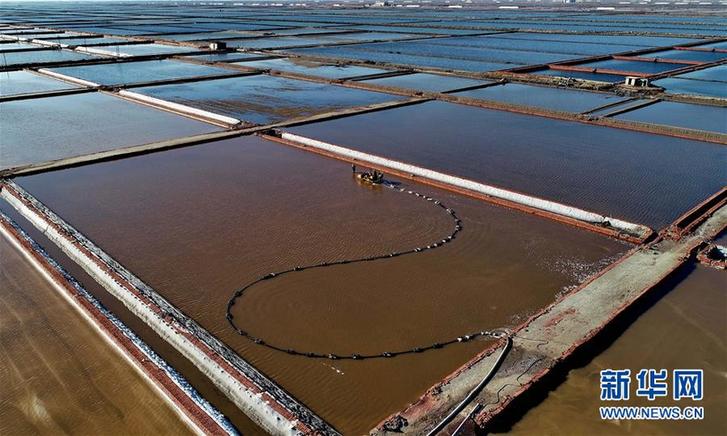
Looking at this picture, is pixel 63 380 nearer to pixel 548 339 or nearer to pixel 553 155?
pixel 548 339


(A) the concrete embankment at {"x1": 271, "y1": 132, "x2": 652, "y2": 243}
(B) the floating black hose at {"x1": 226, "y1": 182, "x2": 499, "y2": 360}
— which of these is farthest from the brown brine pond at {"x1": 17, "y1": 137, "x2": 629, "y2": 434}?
(A) the concrete embankment at {"x1": 271, "y1": 132, "x2": 652, "y2": 243}

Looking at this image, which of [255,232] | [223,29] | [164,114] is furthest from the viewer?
[223,29]

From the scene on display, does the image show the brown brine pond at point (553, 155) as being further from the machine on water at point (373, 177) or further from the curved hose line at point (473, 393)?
the curved hose line at point (473, 393)

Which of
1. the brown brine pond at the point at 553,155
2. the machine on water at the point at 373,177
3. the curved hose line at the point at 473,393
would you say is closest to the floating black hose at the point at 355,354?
the curved hose line at the point at 473,393

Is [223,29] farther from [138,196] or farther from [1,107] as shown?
[138,196]

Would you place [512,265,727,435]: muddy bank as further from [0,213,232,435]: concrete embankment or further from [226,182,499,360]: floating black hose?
[0,213,232,435]: concrete embankment

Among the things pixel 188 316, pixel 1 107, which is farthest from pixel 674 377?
pixel 1 107

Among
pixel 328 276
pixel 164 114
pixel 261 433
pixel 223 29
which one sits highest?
pixel 223 29
